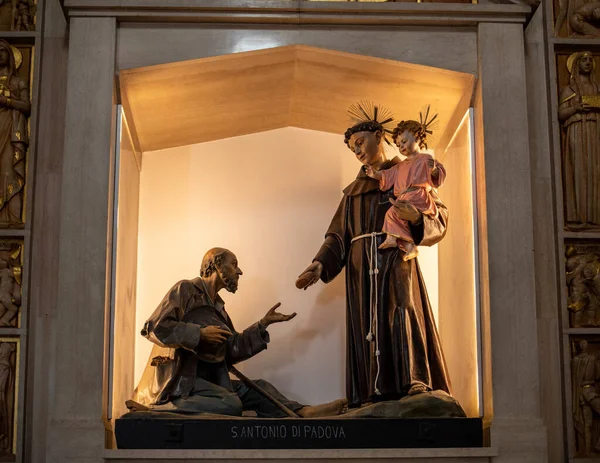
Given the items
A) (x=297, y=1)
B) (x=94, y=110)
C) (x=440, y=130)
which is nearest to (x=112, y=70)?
(x=94, y=110)

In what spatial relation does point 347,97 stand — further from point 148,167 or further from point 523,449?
point 523,449

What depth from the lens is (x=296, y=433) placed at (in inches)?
266

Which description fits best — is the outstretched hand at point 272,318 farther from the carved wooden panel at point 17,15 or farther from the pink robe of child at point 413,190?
the carved wooden panel at point 17,15

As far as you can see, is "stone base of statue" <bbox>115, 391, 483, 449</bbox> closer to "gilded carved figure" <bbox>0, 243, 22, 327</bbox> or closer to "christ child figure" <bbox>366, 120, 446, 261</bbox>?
"gilded carved figure" <bbox>0, 243, 22, 327</bbox>

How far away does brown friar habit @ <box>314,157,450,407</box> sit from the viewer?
7098 millimetres

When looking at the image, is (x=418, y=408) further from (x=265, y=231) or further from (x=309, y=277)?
(x=265, y=231)

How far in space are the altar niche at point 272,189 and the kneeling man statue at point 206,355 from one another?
251 mm

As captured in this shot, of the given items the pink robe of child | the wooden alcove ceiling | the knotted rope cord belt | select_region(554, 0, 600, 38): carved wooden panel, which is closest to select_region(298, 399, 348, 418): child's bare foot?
the knotted rope cord belt

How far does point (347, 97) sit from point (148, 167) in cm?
140

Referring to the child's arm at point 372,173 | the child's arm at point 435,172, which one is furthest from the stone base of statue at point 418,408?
the child's arm at point 372,173

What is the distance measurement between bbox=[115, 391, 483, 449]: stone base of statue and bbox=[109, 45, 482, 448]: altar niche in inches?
19.6

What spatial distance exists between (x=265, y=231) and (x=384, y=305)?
145cm

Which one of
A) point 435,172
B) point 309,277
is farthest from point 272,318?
point 435,172

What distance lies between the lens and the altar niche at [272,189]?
7.49 meters
